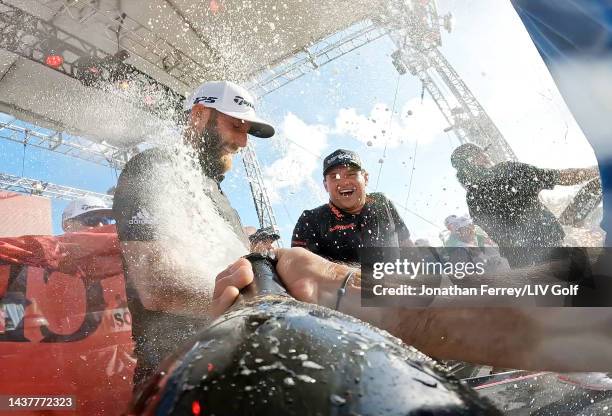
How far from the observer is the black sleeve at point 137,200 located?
5.45ft

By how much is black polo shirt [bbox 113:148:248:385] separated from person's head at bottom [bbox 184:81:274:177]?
0.30 meters

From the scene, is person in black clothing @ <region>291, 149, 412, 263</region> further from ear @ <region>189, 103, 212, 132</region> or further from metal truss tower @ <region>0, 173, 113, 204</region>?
metal truss tower @ <region>0, 173, 113, 204</region>

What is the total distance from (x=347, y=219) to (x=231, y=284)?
2.34m

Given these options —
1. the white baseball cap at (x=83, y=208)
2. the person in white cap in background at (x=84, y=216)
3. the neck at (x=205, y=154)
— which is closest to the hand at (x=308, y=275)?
the neck at (x=205, y=154)

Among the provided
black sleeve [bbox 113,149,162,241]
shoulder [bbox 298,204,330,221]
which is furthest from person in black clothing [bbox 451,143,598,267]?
black sleeve [bbox 113,149,162,241]

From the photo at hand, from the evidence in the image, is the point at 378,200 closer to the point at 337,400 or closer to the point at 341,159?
the point at 341,159

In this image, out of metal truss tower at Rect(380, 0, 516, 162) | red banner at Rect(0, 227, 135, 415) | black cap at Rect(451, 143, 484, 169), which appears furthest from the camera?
metal truss tower at Rect(380, 0, 516, 162)

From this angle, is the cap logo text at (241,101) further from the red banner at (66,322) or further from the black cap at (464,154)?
the black cap at (464,154)

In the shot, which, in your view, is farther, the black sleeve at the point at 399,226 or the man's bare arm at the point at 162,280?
the black sleeve at the point at 399,226

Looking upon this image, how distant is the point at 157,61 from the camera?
9.86 metres

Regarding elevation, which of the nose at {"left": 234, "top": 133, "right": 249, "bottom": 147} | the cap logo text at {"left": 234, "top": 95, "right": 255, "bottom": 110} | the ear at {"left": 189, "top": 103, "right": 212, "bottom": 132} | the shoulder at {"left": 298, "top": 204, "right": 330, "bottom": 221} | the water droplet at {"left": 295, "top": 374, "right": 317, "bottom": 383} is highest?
the cap logo text at {"left": 234, "top": 95, "right": 255, "bottom": 110}

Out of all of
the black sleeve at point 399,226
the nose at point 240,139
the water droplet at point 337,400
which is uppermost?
the nose at point 240,139

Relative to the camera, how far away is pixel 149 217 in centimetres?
168

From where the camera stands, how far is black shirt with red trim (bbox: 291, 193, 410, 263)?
2.79 meters
